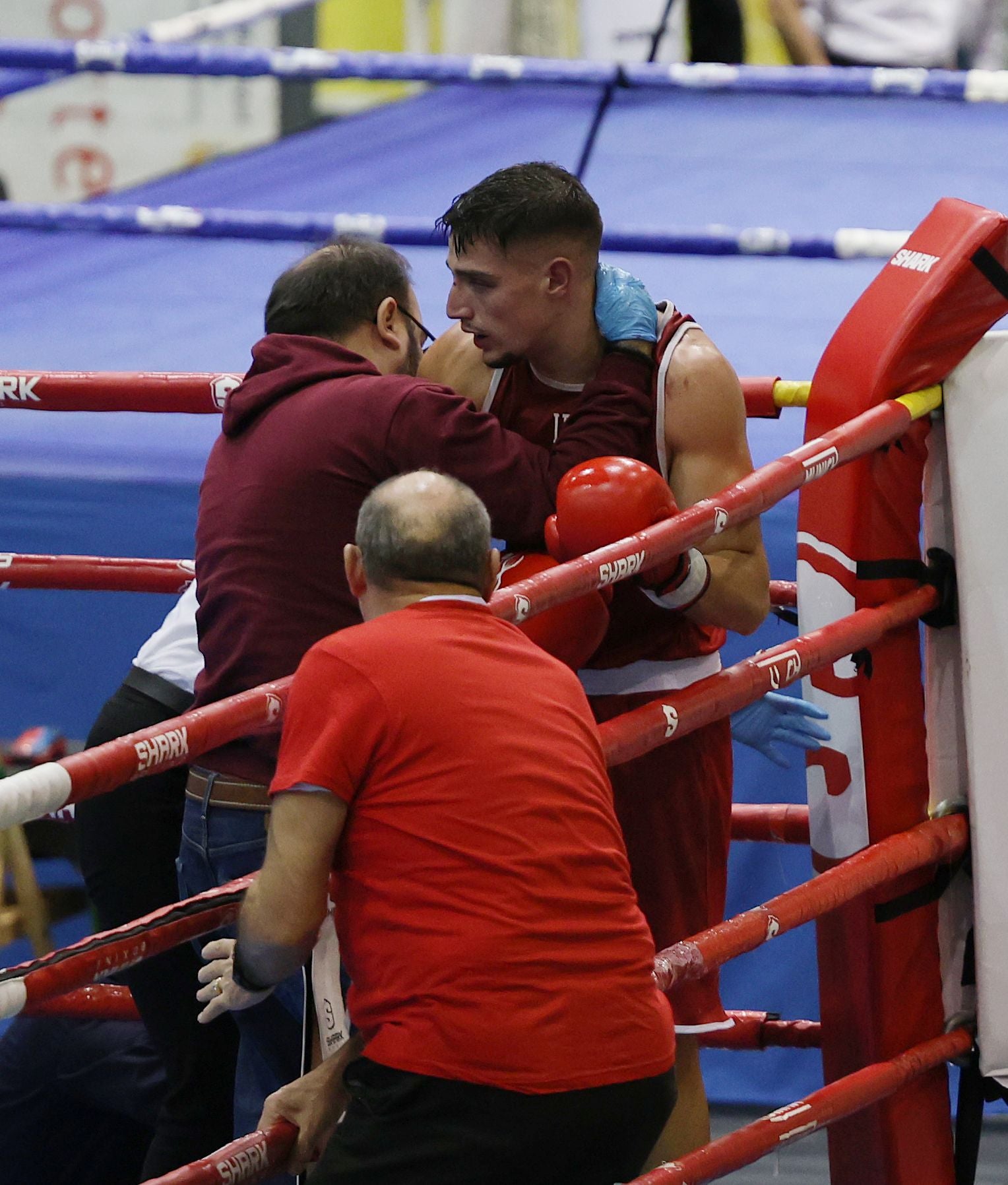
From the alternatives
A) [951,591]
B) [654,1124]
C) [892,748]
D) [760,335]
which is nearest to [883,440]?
[951,591]

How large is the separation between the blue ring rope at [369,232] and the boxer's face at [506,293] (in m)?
0.85

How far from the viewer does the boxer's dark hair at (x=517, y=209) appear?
5.92 ft

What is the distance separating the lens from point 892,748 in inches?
72.2

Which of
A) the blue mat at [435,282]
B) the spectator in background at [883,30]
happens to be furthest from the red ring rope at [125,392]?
the spectator in background at [883,30]

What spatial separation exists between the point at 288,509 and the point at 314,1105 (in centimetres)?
55

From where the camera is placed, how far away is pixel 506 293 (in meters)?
1.82

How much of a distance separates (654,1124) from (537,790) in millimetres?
283

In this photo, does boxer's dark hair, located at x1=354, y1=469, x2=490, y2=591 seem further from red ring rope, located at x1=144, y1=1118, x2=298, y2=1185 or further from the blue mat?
the blue mat

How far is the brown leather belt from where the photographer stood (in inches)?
64.5

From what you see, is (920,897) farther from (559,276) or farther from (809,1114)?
(559,276)

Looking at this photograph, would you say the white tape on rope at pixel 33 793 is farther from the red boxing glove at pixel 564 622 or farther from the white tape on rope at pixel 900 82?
the white tape on rope at pixel 900 82

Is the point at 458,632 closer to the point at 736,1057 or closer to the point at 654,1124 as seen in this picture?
the point at 654,1124

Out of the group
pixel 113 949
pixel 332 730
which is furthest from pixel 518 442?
pixel 113 949

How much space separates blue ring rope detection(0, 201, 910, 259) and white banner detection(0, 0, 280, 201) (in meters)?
2.73
